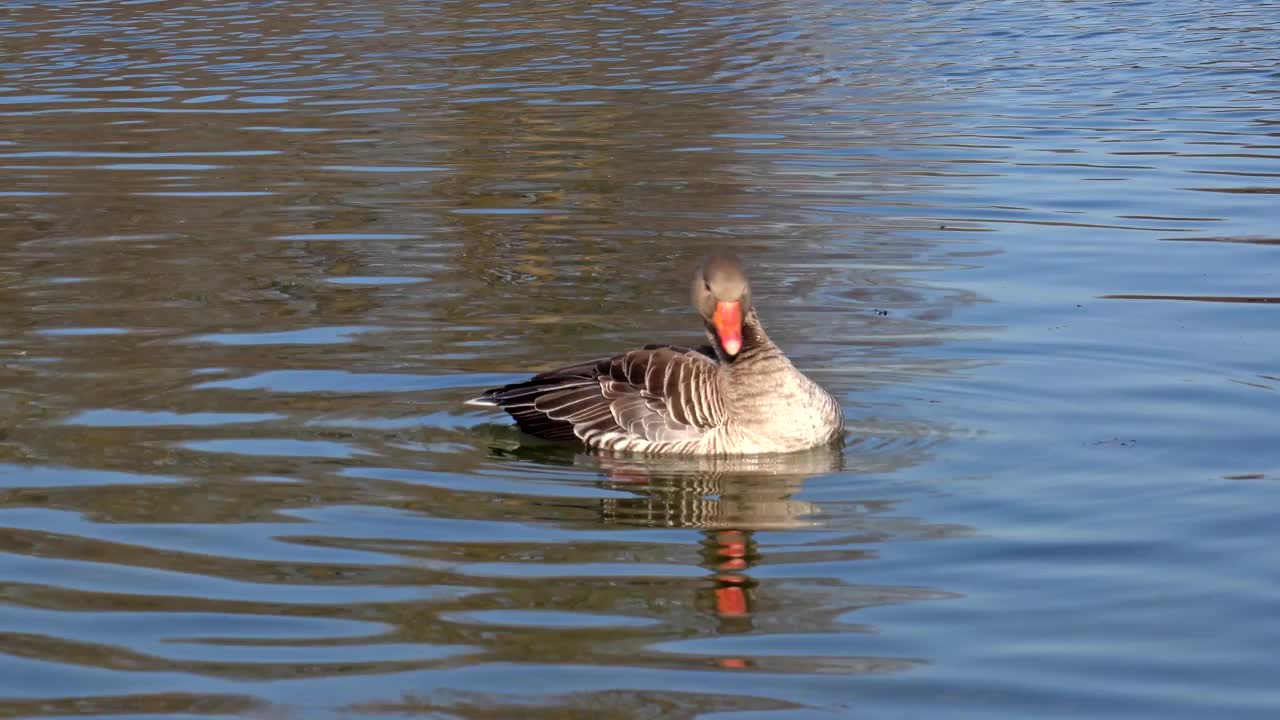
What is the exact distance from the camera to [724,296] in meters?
9.45

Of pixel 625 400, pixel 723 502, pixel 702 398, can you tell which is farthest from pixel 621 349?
pixel 723 502

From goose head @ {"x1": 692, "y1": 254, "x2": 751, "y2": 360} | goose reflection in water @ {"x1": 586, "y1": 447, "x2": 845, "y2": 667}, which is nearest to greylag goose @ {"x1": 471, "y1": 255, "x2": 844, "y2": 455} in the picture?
goose head @ {"x1": 692, "y1": 254, "x2": 751, "y2": 360}

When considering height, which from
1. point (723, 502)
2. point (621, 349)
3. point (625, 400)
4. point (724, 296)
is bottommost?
point (621, 349)

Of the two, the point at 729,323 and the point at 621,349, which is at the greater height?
the point at 729,323

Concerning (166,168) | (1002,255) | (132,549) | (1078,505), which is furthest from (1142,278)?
(166,168)

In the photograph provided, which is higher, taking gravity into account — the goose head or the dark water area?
the goose head

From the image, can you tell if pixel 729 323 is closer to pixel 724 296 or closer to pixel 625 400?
pixel 724 296

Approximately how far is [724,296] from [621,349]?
2334mm

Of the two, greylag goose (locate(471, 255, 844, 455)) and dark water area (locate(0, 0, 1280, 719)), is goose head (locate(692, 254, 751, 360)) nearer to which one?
greylag goose (locate(471, 255, 844, 455))

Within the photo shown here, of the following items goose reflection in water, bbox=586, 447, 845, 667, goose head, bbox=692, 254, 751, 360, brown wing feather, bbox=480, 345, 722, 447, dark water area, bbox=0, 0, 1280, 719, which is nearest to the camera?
dark water area, bbox=0, 0, 1280, 719

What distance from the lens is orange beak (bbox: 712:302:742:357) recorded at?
9445 mm

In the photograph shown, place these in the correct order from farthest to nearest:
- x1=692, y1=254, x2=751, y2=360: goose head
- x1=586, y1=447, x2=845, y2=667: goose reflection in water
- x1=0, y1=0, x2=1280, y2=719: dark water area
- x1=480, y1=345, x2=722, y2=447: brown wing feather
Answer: x1=480, y1=345, x2=722, y2=447: brown wing feather < x1=692, y1=254, x2=751, y2=360: goose head < x1=586, y1=447, x2=845, y2=667: goose reflection in water < x1=0, y1=0, x2=1280, y2=719: dark water area

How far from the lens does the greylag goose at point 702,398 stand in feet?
30.9

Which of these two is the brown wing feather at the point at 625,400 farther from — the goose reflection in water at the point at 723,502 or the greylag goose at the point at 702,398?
the goose reflection in water at the point at 723,502
